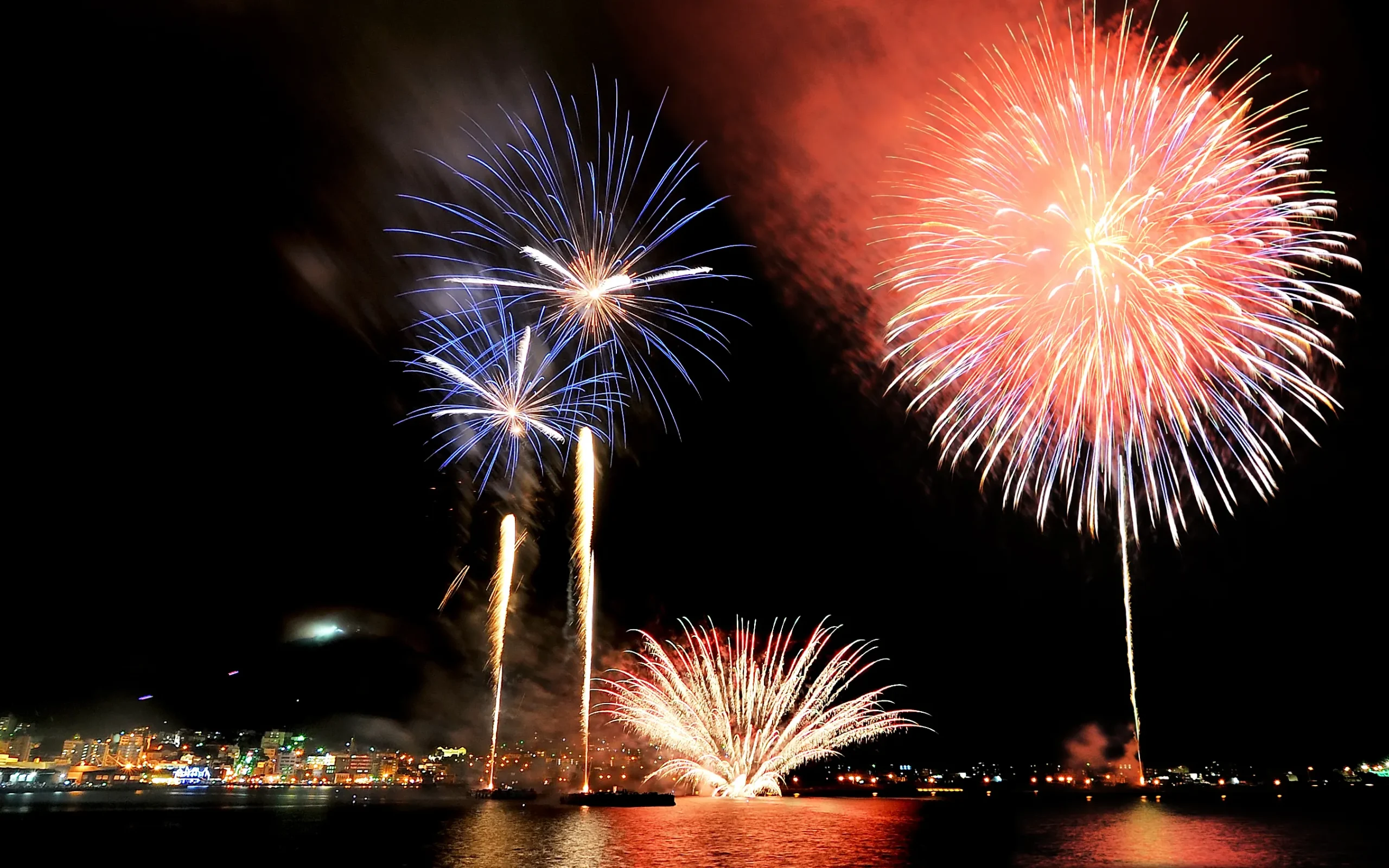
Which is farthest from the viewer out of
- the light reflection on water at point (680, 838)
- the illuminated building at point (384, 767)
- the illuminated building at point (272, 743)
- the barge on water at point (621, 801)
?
the illuminated building at point (384, 767)

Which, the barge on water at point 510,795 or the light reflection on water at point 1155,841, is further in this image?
the barge on water at point 510,795

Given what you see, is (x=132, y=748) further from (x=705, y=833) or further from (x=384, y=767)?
(x=705, y=833)

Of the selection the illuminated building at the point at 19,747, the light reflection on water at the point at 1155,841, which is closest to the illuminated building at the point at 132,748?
the illuminated building at the point at 19,747

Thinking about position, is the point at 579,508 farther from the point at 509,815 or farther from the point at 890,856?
the point at 509,815

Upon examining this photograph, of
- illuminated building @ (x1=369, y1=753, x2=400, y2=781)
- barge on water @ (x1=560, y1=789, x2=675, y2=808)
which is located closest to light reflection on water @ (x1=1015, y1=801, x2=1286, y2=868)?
barge on water @ (x1=560, y1=789, x2=675, y2=808)

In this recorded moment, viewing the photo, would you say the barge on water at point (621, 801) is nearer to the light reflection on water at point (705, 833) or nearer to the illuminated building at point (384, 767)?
the light reflection on water at point (705, 833)

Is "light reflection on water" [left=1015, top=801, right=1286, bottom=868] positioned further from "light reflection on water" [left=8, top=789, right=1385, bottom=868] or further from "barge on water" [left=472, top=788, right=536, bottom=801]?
"barge on water" [left=472, top=788, right=536, bottom=801]

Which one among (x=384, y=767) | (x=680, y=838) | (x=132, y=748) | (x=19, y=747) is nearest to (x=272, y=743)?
(x=384, y=767)

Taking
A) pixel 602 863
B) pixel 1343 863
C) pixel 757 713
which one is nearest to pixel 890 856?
pixel 602 863

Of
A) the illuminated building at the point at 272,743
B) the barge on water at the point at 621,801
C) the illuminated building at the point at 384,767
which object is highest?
the illuminated building at the point at 272,743

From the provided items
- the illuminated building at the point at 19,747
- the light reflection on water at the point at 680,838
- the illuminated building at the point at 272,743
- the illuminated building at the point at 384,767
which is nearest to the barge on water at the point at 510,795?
the light reflection on water at the point at 680,838

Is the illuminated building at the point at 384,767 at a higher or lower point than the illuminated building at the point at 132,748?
lower

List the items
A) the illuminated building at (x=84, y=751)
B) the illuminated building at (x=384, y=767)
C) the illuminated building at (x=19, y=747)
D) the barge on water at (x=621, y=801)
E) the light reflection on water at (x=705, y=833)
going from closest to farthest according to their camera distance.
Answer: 1. the light reflection on water at (x=705, y=833)
2. the barge on water at (x=621, y=801)
3. the illuminated building at (x=19, y=747)
4. the illuminated building at (x=84, y=751)
5. the illuminated building at (x=384, y=767)
